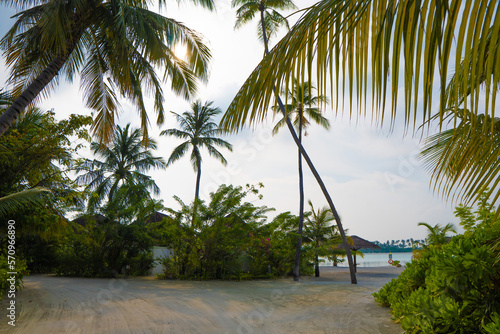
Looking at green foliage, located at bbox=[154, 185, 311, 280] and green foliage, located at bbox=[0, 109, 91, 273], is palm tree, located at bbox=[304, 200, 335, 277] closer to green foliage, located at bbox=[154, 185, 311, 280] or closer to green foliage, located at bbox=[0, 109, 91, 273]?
green foliage, located at bbox=[154, 185, 311, 280]

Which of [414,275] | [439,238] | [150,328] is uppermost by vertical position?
[439,238]

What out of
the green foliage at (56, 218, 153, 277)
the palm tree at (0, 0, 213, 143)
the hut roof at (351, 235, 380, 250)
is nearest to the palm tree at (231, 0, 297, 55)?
the palm tree at (0, 0, 213, 143)

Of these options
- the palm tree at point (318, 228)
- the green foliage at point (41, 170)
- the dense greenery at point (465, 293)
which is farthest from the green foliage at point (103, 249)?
the dense greenery at point (465, 293)

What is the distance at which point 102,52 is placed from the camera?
9.18 meters

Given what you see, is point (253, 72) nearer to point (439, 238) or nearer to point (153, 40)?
point (153, 40)

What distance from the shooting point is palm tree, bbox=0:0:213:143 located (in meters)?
7.51

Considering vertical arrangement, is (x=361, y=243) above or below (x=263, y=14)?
below

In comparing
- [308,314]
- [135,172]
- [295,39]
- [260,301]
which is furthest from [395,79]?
[135,172]

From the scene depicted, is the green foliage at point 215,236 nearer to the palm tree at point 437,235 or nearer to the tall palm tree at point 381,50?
the palm tree at point 437,235

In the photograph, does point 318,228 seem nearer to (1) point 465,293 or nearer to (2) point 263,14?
(2) point 263,14

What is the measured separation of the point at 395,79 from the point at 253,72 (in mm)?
479

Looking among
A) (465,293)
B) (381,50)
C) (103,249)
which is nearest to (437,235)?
(465,293)

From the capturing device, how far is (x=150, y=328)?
197 inches

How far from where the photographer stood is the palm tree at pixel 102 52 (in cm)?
751
